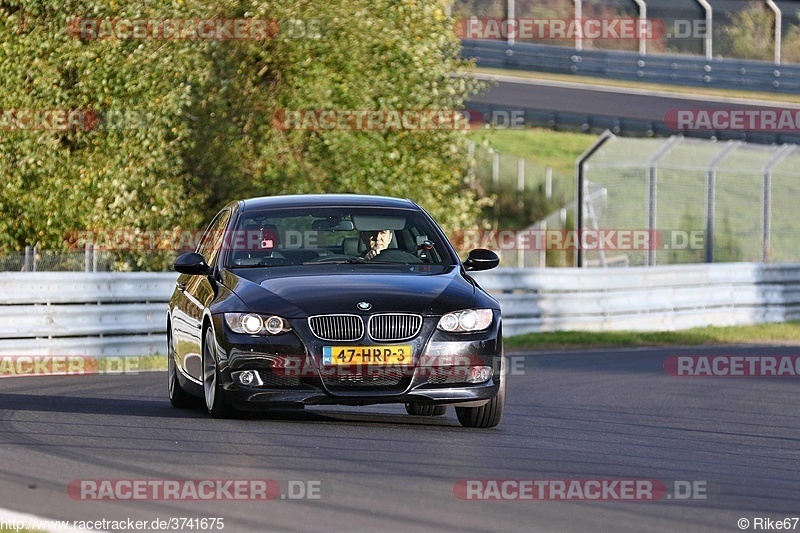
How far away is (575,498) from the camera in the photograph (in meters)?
7.54

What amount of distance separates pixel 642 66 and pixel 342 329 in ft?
110

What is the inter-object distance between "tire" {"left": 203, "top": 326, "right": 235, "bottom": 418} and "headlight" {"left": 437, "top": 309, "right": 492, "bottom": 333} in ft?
4.87

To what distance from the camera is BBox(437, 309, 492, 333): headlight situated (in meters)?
10.0

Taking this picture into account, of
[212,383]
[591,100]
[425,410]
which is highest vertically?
[212,383]

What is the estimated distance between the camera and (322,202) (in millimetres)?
11539

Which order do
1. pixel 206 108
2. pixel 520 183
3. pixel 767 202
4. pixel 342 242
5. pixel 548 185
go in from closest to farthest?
pixel 342 242 < pixel 206 108 < pixel 767 202 < pixel 548 185 < pixel 520 183

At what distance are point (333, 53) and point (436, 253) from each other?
13.7m

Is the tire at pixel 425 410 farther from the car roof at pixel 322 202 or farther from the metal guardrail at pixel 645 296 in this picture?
the metal guardrail at pixel 645 296

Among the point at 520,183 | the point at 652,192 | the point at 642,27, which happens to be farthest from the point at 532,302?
the point at 642,27

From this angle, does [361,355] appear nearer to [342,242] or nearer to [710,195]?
[342,242]

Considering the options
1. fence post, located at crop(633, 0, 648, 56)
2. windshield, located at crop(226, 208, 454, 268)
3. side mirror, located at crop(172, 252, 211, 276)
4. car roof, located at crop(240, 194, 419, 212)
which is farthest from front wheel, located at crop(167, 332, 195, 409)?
fence post, located at crop(633, 0, 648, 56)

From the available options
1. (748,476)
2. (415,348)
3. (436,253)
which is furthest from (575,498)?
(436,253)

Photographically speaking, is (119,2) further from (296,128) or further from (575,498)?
(575,498)

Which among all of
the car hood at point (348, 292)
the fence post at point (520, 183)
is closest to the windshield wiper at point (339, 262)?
the car hood at point (348, 292)
